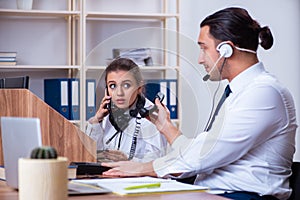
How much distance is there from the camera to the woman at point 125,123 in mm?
1752

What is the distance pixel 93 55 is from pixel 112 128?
248 millimetres

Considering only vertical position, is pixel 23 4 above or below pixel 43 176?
above

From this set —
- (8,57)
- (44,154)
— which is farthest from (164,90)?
(8,57)

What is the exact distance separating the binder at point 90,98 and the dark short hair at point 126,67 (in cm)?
6

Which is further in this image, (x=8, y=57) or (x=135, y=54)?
(x=8, y=57)

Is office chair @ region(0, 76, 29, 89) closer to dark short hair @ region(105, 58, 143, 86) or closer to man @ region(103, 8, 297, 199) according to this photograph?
dark short hair @ region(105, 58, 143, 86)

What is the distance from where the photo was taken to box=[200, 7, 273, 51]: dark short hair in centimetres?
211

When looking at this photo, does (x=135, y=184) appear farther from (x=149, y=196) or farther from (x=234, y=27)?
(x=234, y=27)

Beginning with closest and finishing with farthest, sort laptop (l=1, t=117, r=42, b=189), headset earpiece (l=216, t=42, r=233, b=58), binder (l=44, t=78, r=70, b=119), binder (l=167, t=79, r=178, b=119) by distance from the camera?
laptop (l=1, t=117, r=42, b=189) → binder (l=167, t=79, r=178, b=119) → headset earpiece (l=216, t=42, r=233, b=58) → binder (l=44, t=78, r=70, b=119)

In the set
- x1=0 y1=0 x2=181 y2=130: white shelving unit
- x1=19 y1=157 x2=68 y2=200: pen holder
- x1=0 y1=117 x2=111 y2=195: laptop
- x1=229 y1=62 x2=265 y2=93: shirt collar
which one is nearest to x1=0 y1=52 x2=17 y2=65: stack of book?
x1=0 y1=0 x2=181 y2=130: white shelving unit

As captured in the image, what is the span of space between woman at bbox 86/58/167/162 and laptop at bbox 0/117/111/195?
177 millimetres

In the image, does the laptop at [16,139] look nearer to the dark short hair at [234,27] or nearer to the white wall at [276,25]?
the dark short hair at [234,27]

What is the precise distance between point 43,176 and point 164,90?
2.65ft

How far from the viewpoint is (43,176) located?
1087mm
